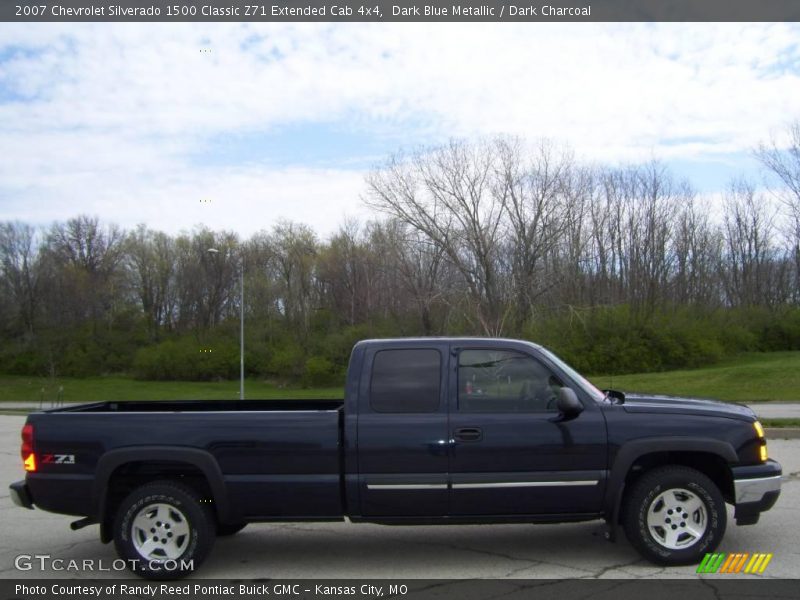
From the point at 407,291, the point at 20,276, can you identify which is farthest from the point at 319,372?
the point at 20,276

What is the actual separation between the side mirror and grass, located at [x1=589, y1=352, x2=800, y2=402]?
903 inches

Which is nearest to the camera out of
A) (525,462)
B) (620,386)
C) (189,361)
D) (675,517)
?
(525,462)

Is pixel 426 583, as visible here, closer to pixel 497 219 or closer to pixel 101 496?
pixel 101 496

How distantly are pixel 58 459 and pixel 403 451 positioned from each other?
2789mm

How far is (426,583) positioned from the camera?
19.6ft

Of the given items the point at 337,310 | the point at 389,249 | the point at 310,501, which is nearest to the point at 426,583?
the point at 310,501

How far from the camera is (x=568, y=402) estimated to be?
6008mm

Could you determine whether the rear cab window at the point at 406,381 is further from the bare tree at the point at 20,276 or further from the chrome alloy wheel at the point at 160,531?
the bare tree at the point at 20,276

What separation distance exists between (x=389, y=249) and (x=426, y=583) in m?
44.1

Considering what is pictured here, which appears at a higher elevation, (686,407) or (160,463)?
(686,407)

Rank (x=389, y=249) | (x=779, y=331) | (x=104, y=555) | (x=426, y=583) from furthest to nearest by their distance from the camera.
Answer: (x=779, y=331)
(x=389, y=249)
(x=104, y=555)
(x=426, y=583)

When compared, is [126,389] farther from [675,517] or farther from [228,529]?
[675,517]

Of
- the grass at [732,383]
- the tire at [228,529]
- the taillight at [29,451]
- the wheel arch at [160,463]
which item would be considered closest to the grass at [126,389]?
the grass at [732,383]

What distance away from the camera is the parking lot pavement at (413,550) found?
20.6ft
